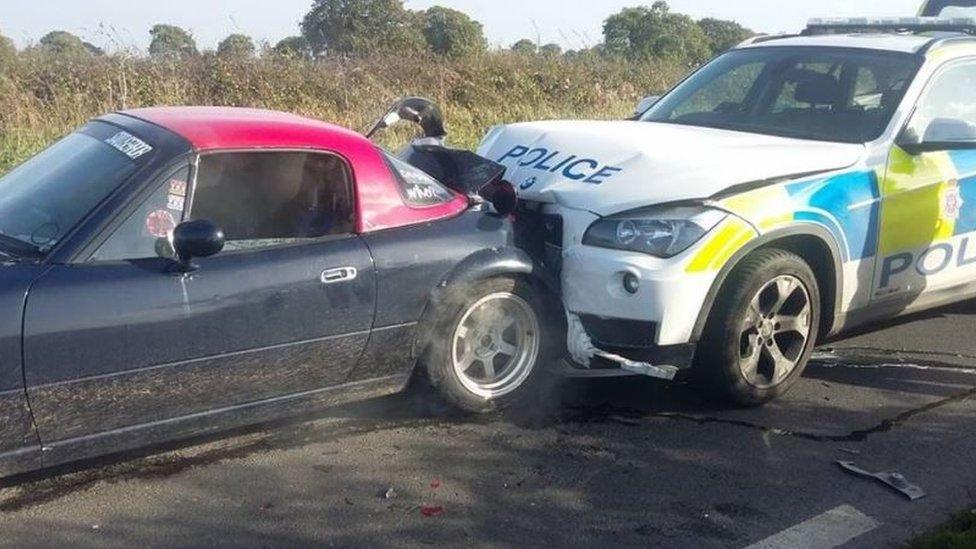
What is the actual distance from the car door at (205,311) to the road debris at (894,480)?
2.13 meters

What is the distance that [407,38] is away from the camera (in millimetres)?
25125

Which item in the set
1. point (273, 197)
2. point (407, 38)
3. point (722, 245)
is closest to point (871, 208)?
point (722, 245)

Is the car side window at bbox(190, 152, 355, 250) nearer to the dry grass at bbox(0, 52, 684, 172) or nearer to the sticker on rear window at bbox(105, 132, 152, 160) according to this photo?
the sticker on rear window at bbox(105, 132, 152, 160)

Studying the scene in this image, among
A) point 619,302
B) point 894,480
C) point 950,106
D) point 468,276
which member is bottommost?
point 894,480

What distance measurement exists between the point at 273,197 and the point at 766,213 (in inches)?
90.4

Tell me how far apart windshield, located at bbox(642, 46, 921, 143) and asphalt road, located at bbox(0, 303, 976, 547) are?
1530mm

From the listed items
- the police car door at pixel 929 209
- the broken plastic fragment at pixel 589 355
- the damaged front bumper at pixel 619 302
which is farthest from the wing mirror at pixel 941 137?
the broken plastic fragment at pixel 589 355

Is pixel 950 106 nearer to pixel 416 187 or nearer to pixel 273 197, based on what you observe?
pixel 416 187

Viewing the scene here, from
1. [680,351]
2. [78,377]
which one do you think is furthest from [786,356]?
[78,377]

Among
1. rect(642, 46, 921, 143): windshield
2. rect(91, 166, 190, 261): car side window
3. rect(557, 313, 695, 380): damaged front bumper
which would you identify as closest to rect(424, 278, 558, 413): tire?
rect(557, 313, 695, 380): damaged front bumper

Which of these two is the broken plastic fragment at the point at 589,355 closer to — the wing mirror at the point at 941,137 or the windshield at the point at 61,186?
the wing mirror at the point at 941,137

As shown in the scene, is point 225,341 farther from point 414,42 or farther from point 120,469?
point 414,42

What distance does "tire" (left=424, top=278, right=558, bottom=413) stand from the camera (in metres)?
5.13

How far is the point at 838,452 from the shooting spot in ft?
16.5
